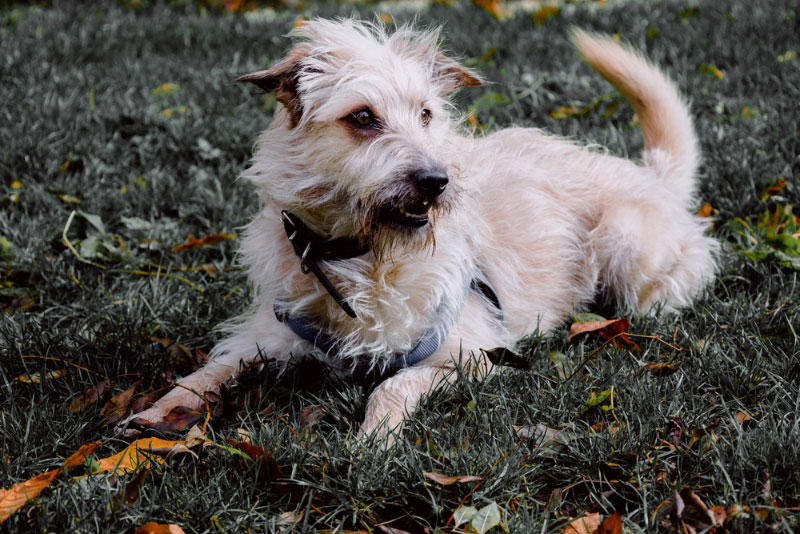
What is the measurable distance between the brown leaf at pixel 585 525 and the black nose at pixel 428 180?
3.74 feet

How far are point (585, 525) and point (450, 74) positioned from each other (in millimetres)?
1888

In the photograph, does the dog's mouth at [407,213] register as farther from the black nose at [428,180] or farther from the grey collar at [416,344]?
the grey collar at [416,344]

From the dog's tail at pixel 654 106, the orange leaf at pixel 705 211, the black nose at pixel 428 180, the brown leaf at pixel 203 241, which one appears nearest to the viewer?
the black nose at pixel 428 180

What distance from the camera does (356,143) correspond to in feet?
8.35

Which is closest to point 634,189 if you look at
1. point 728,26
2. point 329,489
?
point 329,489

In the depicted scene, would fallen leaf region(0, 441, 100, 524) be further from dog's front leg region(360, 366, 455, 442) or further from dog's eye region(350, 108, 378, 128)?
dog's eye region(350, 108, 378, 128)

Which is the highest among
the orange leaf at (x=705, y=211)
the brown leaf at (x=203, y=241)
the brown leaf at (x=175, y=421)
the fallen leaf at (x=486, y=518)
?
the fallen leaf at (x=486, y=518)

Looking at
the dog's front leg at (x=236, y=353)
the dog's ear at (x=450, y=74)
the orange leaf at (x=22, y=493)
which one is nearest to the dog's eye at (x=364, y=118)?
the dog's ear at (x=450, y=74)

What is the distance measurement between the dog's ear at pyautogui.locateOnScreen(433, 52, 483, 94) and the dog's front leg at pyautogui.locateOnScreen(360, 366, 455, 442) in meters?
1.21

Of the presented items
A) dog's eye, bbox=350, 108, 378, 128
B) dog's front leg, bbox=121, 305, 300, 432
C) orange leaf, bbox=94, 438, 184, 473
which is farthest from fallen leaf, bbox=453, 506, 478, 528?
dog's eye, bbox=350, 108, 378, 128

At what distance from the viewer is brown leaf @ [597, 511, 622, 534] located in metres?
1.98

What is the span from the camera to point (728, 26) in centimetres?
648

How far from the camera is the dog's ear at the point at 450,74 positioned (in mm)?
A: 3014

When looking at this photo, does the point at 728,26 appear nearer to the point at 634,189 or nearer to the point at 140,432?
the point at 634,189
